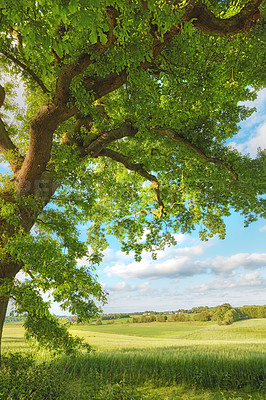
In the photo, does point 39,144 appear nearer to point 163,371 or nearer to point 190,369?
point 163,371

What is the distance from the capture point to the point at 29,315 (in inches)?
253

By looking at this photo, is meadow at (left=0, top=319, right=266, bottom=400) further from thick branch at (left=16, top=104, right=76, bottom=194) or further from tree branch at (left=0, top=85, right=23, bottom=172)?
tree branch at (left=0, top=85, right=23, bottom=172)

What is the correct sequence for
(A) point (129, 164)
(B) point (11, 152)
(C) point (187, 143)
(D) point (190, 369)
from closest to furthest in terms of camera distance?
(B) point (11, 152)
(D) point (190, 369)
(C) point (187, 143)
(A) point (129, 164)

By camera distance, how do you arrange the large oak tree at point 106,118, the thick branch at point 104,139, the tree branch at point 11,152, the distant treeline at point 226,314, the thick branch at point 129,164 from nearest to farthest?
the large oak tree at point 106,118
the tree branch at point 11,152
the thick branch at point 104,139
the thick branch at point 129,164
the distant treeline at point 226,314

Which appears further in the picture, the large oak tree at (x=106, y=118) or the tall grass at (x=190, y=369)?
the tall grass at (x=190, y=369)

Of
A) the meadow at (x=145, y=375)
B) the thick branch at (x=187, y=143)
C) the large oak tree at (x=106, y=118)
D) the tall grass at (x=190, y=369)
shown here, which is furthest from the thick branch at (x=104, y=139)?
the tall grass at (x=190, y=369)

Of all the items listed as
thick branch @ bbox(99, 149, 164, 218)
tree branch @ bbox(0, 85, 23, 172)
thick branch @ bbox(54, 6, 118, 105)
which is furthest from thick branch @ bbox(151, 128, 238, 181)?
tree branch @ bbox(0, 85, 23, 172)

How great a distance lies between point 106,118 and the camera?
12.9 metres

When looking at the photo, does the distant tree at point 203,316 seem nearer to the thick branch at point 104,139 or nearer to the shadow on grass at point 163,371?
the shadow on grass at point 163,371

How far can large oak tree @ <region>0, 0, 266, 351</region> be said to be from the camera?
5883mm

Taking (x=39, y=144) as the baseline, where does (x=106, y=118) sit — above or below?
above

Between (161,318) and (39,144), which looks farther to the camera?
(161,318)

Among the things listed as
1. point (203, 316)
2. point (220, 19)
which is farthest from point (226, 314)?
point (220, 19)

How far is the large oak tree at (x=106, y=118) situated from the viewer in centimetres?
588
